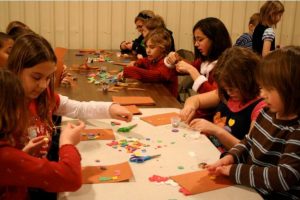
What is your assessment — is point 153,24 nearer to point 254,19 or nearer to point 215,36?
point 215,36

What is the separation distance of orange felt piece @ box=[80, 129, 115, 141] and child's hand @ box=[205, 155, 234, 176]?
52cm

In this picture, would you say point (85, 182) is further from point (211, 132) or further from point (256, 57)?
point (256, 57)

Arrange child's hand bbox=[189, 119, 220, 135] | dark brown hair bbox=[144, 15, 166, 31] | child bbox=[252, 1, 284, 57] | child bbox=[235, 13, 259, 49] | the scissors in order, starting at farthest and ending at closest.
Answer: child bbox=[235, 13, 259, 49]
child bbox=[252, 1, 284, 57]
dark brown hair bbox=[144, 15, 166, 31]
child's hand bbox=[189, 119, 220, 135]
the scissors

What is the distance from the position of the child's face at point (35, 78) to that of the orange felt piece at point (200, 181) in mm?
690

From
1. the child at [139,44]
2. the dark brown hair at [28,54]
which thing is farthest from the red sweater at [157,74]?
the dark brown hair at [28,54]

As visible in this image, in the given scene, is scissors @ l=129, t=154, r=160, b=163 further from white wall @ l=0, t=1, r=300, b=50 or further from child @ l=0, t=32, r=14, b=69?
white wall @ l=0, t=1, r=300, b=50

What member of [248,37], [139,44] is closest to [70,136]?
[139,44]

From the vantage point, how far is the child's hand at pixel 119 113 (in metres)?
1.90

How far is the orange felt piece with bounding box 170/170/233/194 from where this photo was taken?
1283 mm

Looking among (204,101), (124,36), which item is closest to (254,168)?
(204,101)

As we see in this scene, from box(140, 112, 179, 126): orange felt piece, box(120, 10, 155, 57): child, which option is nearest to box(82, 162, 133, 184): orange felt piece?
box(140, 112, 179, 126): orange felt piece

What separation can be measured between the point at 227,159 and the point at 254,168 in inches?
6.7

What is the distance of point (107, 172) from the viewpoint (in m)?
1.39

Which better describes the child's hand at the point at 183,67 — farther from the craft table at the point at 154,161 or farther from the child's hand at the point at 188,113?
the craft table at the point at 154,161
